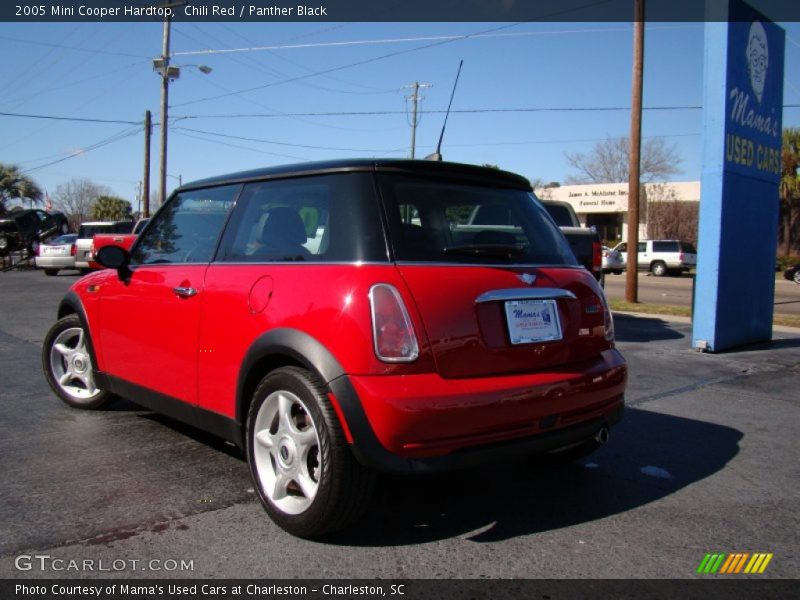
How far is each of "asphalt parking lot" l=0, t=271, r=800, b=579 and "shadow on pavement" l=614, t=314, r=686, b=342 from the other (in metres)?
4.32

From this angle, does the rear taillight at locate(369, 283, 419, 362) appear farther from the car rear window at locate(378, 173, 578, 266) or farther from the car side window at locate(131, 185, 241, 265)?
the car side window at locate(131, 185, 241, 265)

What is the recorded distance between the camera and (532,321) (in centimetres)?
303

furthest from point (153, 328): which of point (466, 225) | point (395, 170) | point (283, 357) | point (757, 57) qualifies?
point (757, 57)

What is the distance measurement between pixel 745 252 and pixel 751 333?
43.7 inches

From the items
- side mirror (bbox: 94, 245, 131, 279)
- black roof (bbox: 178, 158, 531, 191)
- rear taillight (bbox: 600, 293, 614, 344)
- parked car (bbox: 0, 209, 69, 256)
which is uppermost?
parked car (bbox: 0, 209, 69, 256)

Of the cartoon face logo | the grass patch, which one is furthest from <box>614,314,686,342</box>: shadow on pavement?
the cartoon face logo

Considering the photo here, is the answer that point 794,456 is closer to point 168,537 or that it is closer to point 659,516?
point 659,516

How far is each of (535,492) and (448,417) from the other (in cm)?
119

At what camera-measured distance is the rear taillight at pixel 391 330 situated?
2.66 meters

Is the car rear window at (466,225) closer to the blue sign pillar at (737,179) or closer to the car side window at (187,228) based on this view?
the car side window at (187,228)

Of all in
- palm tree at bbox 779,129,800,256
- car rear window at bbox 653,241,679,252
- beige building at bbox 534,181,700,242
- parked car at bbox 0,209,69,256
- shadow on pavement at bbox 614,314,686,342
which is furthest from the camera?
beige building at bbox 534,181,700,242

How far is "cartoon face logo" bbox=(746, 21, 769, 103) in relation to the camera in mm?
8484

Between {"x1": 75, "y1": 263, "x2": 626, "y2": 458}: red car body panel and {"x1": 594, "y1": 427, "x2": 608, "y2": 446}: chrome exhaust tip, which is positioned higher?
{"x1": 75, "y1": 263, "x2": 626, "y2": 458}: red car body panel

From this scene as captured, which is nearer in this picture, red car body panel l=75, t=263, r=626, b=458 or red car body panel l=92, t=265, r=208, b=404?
red car body panel l=75, t=263, r=626, b=458
